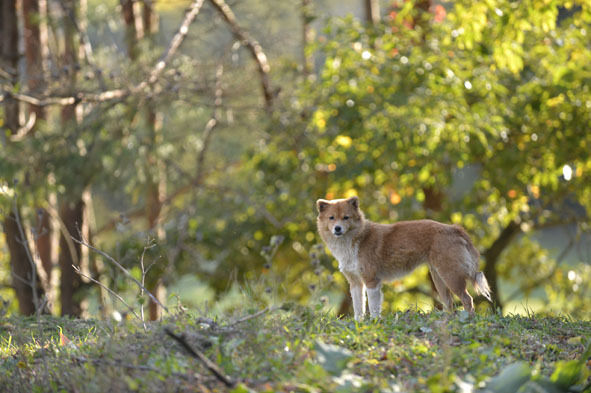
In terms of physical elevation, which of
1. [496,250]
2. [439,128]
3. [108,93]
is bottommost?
[496,250]

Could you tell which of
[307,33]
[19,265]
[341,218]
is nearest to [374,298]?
[341,218]

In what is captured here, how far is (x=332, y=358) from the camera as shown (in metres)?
4.34

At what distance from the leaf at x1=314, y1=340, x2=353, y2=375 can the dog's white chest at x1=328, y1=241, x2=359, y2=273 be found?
9.29ft

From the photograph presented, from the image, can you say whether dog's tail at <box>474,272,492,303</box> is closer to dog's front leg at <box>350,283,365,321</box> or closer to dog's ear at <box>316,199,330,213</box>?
dog's front leg at <box>350,283,365,321</box>

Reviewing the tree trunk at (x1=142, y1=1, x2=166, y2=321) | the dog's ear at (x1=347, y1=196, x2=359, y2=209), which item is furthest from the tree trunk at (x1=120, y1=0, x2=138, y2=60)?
the dog's ear at (x1=347, y1=196, x2=359, y2=209)

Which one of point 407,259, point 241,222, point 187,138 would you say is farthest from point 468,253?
point 187,138

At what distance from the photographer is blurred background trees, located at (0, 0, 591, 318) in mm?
10750

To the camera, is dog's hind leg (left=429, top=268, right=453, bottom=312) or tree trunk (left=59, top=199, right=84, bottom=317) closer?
dog's hind leg (left=429, top=268, right=453, bottom=312)

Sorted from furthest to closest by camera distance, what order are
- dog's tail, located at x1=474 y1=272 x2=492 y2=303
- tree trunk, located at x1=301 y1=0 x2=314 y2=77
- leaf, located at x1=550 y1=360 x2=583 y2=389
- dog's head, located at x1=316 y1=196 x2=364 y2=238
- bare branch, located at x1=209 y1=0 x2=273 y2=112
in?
bare branch, located at x1=209 y1=0 x2=273 y2=112 → tree trunk, located at x1=301 y1=0 x2=314 y2=77 → dog's head, located at x1=316 y1=196 x2=364 y2=238 → dog's tail, located at x1=474 y1=272 x2=492 y2=303 → leaf, located at x1=550 y1=360 x2=583 y2=389

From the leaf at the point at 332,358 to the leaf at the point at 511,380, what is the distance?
845 mm

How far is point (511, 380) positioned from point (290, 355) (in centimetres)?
134

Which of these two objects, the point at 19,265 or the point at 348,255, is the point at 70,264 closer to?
the point at 19,265

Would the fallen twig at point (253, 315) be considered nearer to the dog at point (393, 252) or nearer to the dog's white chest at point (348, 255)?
the dog at point (393, 252)

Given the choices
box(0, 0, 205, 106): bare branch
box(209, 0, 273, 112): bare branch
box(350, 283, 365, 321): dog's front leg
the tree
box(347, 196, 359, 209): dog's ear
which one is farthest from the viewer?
box(209, 0, 273, 112): bare branch
